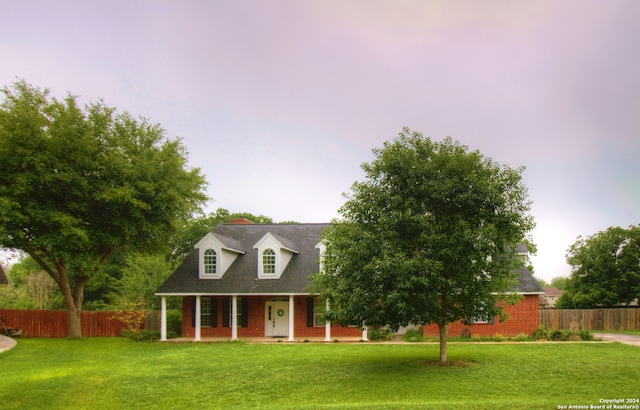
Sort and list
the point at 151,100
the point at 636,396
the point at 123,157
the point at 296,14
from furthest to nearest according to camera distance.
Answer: the point at 123,157 → the point at 151,100 → the point at 296,14 → the point at 636,396

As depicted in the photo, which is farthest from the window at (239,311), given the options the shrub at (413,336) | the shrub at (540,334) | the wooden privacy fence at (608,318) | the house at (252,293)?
the wooden privacy fence at (608,318)

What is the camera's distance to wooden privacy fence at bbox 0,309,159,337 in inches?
1156

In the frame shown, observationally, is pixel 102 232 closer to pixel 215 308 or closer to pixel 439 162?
pixel 215 308

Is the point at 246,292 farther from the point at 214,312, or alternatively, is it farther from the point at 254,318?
the point at 214,312

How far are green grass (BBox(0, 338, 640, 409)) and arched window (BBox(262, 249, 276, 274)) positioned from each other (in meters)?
6.63

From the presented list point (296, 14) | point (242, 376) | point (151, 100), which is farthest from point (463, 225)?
point (151, 100)

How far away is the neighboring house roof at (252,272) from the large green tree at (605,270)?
32.8ft

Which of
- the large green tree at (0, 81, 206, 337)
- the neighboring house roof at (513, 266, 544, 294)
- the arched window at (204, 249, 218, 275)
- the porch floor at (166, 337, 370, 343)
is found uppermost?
the large green tree at (0, 81, 206, 337)

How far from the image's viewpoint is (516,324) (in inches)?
1043

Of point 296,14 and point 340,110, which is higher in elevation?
point 296,14

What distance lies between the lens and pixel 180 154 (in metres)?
28.8

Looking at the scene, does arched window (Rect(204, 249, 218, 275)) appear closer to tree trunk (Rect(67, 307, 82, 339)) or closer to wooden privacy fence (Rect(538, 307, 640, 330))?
tree trunk (Rect(67, 307, 82, 339))

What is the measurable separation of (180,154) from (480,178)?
18.4m

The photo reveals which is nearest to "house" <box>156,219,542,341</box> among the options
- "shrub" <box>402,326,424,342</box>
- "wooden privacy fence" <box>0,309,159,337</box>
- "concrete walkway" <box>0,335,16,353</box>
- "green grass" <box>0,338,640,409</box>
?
"shrub" <box>402,326,424,342</box>
